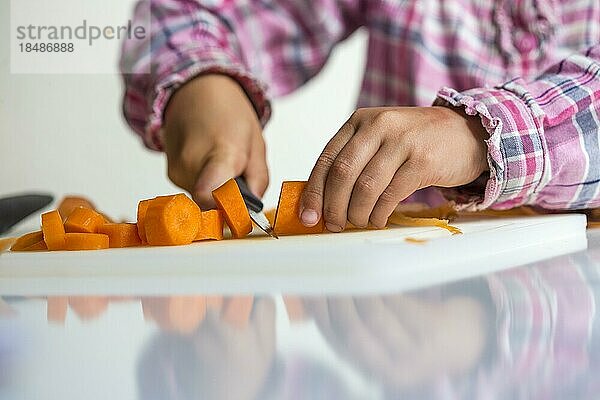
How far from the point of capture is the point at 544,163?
32.2 inches

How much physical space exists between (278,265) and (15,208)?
53 cm

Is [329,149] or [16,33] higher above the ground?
[329,149]

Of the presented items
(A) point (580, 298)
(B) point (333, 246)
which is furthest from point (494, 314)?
(B) point (333, 246)

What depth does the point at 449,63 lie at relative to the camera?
1.25 metres

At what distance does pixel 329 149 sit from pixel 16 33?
1952 mm

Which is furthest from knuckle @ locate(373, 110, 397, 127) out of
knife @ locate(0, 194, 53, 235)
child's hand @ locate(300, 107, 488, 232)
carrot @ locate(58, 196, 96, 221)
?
knife @ locate(0, 194, 53, 235)

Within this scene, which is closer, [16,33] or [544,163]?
[544,163]

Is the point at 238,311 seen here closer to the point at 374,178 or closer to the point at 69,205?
the point at 374,178

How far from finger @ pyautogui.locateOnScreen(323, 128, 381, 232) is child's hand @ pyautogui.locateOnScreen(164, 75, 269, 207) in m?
0.22

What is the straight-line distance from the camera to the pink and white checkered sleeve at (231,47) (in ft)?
3.70

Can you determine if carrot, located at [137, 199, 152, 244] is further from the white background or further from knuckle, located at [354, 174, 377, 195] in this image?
the white background

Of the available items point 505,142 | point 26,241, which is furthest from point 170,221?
point 505,142

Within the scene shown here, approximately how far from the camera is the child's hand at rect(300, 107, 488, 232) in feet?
2.44

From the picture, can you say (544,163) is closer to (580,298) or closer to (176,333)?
(580,298)
